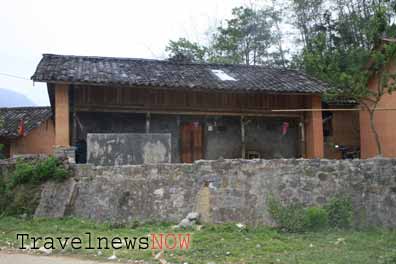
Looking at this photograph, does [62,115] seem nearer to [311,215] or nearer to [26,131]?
[26,131]

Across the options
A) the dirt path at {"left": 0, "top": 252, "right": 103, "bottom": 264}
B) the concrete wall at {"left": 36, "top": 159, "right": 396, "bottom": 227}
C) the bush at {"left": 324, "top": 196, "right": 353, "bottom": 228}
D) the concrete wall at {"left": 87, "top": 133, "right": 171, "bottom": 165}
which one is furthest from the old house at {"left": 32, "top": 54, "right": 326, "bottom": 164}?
the dirt path at {"left": 0, "top": 252, "right": 103, "bottom": 264}

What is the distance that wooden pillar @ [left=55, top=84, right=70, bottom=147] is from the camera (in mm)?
12078

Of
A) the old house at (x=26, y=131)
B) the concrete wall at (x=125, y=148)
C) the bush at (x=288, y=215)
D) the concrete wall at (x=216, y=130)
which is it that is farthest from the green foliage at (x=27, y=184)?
the old house at (x=26, y=131)

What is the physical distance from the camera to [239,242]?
6.97 metres

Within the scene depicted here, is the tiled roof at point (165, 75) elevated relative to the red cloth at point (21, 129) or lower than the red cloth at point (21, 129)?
elevated

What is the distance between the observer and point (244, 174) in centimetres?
830

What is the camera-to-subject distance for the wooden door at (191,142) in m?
14.1

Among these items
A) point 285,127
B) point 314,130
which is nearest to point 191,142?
point 285,127

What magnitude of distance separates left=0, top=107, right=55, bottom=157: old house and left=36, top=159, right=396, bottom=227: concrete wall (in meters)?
10.2

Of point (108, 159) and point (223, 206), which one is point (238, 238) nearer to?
point (223, 206)

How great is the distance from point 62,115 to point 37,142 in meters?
7.43

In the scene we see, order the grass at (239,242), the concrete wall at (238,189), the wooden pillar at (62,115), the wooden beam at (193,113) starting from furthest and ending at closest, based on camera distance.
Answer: the wooden beam at (193,113), the wooden pillar at (62,115), the concrete wall at (238,189), the grass at (239,242)

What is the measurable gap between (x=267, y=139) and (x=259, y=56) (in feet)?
45.2

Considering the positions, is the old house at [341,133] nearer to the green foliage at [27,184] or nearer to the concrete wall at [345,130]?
the concrete wall at [345,130]
